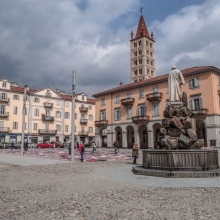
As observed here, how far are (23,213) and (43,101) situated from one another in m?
53.2

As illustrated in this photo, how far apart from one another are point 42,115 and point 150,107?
26.4 metres

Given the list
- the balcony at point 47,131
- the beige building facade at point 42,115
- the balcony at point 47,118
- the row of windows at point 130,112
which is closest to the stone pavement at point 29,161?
the row of windows at point 130,112

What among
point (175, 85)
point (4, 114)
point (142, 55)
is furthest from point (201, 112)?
point (142, 55)

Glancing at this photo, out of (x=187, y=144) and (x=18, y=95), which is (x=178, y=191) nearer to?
(x=187, y=144)

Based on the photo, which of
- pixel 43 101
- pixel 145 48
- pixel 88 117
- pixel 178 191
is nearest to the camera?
pixel 178 191

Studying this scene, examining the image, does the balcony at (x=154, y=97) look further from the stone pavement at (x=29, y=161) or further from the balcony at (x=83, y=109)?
the stone pavement at (x=29, y=161)

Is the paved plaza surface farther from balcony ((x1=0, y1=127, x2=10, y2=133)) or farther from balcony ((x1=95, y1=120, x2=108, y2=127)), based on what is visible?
balcony ((x1=0, y1=127, x2=10, y2=133))

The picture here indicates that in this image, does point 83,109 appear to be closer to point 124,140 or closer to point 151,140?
point 124,140

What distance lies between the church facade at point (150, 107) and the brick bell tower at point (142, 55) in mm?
31059

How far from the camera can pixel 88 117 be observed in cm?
6444

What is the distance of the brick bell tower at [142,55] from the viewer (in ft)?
261

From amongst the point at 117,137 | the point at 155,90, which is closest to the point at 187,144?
the point at 155,90

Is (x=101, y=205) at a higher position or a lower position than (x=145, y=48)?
lower

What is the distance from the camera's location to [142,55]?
79.8 metres
